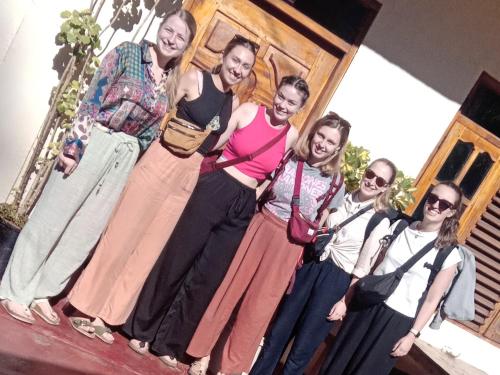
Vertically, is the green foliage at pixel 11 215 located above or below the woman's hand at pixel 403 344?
below

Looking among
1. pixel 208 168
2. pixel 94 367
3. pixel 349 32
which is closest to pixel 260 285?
pixel 208 168

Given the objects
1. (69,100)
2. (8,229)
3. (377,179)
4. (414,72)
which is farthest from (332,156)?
(8,229)

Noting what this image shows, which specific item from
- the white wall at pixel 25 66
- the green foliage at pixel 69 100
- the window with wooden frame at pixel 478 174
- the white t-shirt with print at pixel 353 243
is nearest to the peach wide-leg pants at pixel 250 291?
the white t-shirt with print at pixel 353 243

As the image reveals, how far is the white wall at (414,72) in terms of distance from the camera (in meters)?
4.49

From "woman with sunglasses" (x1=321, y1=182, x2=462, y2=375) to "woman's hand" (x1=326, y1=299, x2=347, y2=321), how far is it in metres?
0.08

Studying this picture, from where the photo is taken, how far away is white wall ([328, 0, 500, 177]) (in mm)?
4488

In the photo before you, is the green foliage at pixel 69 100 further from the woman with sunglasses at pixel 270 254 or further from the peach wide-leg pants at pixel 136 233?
the woman with sunglasses at pixel 270 254

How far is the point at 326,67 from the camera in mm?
4488

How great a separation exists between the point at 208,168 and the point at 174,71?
621mm

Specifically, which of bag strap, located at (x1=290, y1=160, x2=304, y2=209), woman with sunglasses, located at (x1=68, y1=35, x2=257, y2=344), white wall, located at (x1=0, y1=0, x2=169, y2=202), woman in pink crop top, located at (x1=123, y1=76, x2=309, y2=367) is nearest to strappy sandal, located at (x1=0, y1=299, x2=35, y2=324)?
woman with sunglasses, located at (x1=68, y1=35, x2=257, y2=344)

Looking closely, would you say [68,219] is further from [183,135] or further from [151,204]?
[183,135]

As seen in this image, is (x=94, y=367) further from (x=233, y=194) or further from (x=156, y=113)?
(x=156, y=113)

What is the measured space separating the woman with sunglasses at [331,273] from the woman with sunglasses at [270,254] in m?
0.11

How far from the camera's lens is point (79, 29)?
3600 millimetres
